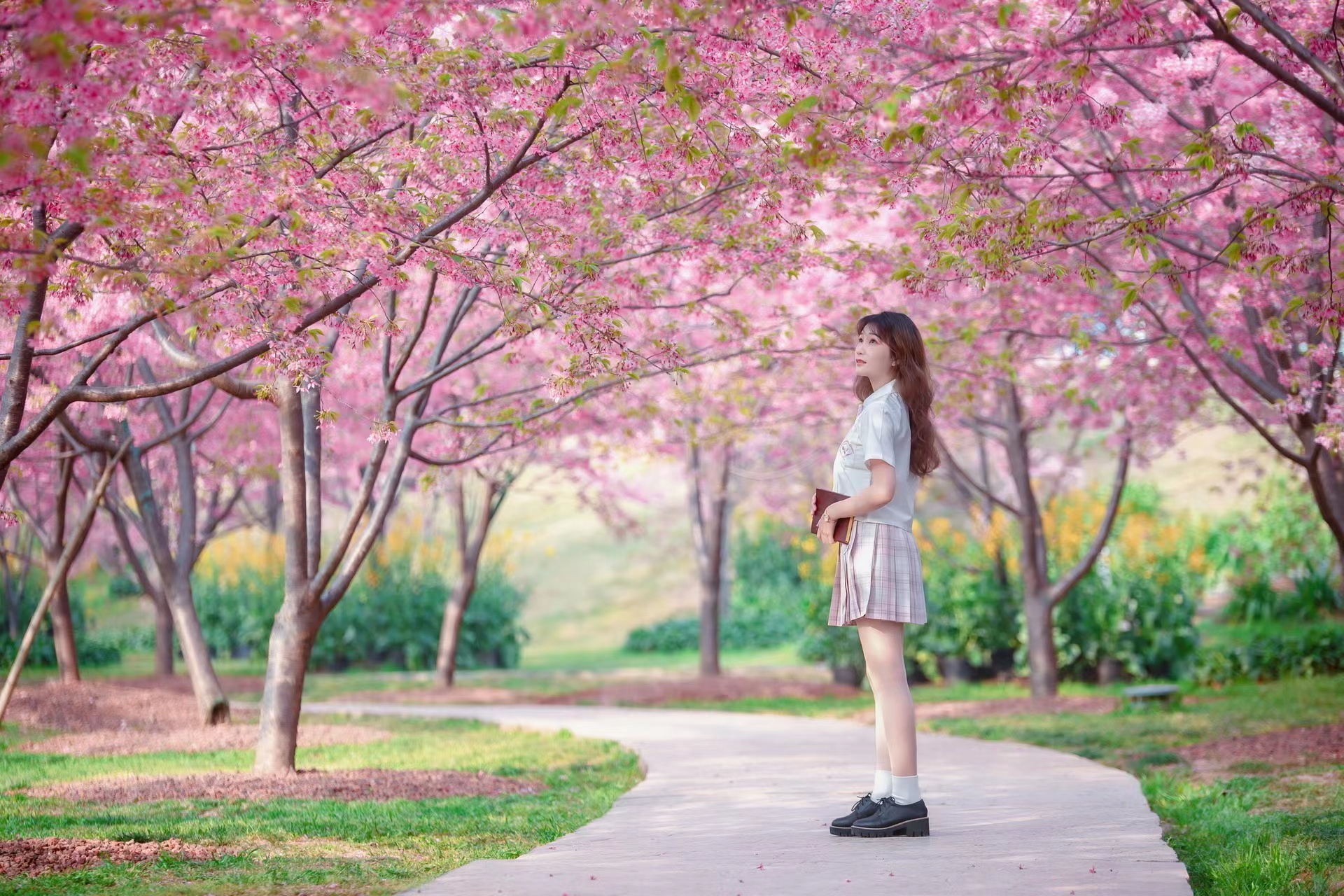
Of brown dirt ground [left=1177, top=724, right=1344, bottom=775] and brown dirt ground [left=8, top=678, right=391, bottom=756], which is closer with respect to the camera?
brown dirt ground [left=1177, top=724, right=1344, bottom=775]

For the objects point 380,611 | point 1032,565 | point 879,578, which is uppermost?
point 1032,565

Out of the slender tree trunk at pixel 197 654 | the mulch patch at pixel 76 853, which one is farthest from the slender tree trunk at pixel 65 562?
the mulch patch at pixel 76 853

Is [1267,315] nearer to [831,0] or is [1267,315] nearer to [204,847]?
[831,0]

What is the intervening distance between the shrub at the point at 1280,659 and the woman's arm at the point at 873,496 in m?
9.40

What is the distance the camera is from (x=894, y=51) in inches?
236

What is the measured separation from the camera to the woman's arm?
4.27m

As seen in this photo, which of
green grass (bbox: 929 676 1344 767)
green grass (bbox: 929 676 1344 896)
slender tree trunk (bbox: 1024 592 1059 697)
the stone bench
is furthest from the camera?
slender tree trunk (bbox: 1024 592 1059 697)

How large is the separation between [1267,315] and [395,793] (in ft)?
20.0

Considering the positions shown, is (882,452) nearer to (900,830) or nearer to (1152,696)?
(900,830)

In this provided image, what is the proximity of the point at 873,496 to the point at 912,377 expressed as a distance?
54 cm

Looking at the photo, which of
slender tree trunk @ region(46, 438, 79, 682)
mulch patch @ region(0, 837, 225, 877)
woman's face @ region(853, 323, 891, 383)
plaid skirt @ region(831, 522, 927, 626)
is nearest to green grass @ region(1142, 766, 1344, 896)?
plaid skirt @ region(831, 522, 927, 626)

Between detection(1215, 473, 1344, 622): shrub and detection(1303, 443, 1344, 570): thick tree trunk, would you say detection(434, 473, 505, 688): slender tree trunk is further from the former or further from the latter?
detection(1215, 473, 1344, 622): shrub

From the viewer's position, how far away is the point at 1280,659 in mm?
12109

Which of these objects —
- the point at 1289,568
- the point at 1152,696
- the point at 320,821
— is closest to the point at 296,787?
the point at 320,821
